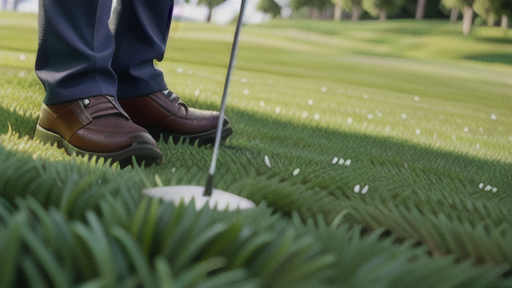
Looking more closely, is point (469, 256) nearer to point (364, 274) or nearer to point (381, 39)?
point (364, 274)

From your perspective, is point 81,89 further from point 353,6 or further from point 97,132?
point 353,6

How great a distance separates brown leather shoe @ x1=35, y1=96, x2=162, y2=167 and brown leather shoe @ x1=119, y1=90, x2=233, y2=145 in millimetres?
317

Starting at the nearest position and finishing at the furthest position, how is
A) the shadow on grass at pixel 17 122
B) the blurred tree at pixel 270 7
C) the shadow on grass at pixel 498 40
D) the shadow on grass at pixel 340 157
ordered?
the shadow on grass at pixel 340 157, the shadow on grass at pixel 17 122, the shadow on grass at pixel 498 40, the blurred tree at pixel 270 7

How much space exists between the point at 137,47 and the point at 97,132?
596 millimetres

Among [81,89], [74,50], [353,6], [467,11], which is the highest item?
[74,50]

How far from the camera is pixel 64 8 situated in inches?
59.1

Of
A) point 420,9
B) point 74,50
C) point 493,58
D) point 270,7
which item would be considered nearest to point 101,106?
point 74,50

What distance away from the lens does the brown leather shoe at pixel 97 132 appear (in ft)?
4.76

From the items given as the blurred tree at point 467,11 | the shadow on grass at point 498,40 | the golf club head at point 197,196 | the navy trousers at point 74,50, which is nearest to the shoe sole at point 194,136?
the navy trousers at point 74,50

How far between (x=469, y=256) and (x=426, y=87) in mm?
11314

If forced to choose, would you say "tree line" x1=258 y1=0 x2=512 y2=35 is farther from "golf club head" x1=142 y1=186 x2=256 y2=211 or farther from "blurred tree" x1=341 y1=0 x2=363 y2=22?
"golf club head" x1=142 y1=186 x2=256 y2=211

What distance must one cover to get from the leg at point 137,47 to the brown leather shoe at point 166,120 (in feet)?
0.12

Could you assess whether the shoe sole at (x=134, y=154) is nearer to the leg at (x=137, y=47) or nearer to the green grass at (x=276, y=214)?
the green grass at (x=276, y=214)

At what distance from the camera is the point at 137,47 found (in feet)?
6.42
